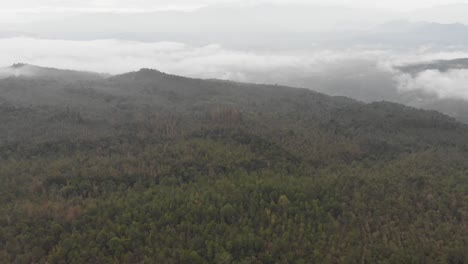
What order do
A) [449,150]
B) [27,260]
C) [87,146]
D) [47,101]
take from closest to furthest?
[27,260], [87,146], [449,150], [47,101]

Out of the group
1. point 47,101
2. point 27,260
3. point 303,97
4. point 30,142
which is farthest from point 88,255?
point 303,97

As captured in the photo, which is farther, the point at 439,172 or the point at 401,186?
the point at 439,172

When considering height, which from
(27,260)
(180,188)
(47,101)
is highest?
(47,101)

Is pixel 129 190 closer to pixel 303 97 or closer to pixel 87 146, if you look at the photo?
pixel 87 146

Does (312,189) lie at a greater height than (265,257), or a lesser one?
greater

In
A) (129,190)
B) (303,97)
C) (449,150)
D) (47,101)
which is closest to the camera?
(129,190)

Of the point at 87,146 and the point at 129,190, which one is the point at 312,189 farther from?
the point at 87,146

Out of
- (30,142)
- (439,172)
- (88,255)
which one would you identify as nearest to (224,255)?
(88,255)
